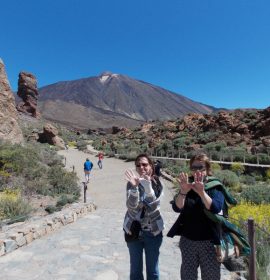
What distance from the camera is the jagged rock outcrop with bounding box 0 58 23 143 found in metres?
19.4

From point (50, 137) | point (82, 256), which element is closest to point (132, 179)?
point (82, 256)

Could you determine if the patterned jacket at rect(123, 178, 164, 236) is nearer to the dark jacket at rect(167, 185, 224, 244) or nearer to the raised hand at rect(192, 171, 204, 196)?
the dark jacket at rect(167, 185, 224, 244)

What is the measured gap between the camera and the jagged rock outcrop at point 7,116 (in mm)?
19422

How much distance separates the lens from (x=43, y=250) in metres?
6.10

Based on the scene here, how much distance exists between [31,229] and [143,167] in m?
4.16

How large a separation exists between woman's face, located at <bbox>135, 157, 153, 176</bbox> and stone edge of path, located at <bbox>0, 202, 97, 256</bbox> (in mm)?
3506

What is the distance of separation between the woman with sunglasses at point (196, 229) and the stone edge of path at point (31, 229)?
384 cm

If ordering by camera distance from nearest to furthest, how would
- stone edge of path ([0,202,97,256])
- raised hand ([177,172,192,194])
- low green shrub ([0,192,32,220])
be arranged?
raised hand ([177,172,192,194]) → stone edge of path ([0,202,97,256]) → low green shrub ([0,192,32,220])

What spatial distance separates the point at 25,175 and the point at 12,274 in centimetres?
922

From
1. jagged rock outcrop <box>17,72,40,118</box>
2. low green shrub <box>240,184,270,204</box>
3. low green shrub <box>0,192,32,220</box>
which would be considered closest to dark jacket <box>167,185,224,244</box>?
low green shrub <box>0,192,32,220</box>

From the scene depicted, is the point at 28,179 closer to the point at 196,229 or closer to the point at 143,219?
the point at 143,219

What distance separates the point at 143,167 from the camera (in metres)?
3.46

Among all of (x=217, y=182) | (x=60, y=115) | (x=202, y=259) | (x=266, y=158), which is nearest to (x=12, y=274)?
(x=202, y=259)

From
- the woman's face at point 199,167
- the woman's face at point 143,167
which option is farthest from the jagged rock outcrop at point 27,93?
the woman's face at point 199,167
